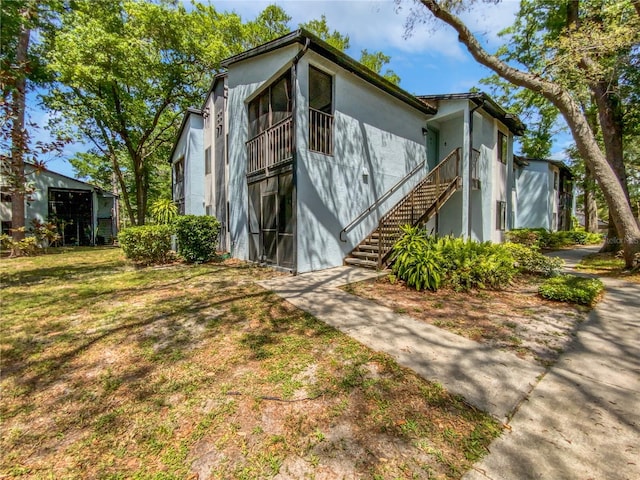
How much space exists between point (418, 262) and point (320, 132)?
4731mm

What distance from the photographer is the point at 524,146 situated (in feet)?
67.8

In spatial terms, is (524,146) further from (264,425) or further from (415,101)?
(264,425)

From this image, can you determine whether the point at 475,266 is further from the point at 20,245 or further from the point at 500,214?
the point at 20,245

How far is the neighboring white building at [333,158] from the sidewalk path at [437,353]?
3021 mm

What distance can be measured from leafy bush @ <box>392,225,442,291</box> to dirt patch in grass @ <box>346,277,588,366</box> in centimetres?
22

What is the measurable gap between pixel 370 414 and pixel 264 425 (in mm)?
854

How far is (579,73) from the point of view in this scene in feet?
25.0

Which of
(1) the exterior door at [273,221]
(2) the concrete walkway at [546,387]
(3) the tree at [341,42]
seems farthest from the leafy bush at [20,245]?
(3) the tree at [341,42]

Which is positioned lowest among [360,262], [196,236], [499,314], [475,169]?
[499,314]

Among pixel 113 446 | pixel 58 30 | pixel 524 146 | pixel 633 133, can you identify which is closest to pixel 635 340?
pixel 113 446

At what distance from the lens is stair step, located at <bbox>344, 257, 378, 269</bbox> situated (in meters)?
8.14

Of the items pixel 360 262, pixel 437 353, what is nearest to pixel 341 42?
pixel 360 262

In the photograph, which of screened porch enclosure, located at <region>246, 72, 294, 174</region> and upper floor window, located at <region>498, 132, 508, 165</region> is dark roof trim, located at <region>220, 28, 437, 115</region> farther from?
upper floor window, located at <region>498, 132, 508, 165</region>

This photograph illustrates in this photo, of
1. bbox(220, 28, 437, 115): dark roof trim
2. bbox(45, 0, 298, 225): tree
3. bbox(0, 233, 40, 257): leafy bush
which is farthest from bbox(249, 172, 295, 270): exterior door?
bbox(45, 0, 298, 225): tree
